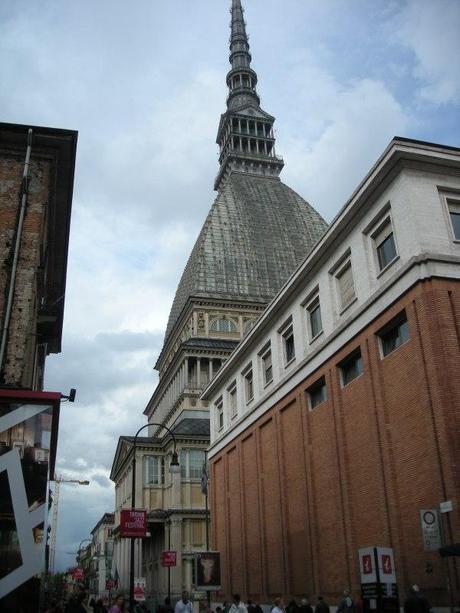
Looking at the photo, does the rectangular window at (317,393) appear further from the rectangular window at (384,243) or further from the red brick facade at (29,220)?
the red brick facade at (29,220)

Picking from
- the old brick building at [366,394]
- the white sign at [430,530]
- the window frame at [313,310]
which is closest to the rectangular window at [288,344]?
the old brick building at [366,394]

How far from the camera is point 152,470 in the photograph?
64.7 m

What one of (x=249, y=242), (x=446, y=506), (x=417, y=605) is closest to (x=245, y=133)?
(x=249, y=242)

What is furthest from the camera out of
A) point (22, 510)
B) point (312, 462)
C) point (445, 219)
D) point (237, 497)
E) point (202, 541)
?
point (202, 541)

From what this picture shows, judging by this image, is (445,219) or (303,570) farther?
(303,570)

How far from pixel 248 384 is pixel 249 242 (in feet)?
187

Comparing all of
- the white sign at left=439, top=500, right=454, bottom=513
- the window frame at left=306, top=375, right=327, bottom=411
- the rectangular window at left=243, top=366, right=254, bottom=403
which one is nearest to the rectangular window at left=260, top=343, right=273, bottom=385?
the rectangular window at left=243, top=366, right=254, bottom=403

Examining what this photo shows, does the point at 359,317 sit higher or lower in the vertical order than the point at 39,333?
lower

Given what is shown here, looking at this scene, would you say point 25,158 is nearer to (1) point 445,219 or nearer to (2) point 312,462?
(1) point 445,219

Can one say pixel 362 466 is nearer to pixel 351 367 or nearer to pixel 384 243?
pixel 351 367

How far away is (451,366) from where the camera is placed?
19.5 m

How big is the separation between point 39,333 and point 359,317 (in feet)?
52.8

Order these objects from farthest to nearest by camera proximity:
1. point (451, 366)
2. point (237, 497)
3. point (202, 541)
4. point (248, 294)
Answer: point (248, 294)
point (202, 541)
point (237, 497)
point (451, 366)

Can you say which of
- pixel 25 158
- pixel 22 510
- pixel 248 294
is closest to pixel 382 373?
pixel 22 510
